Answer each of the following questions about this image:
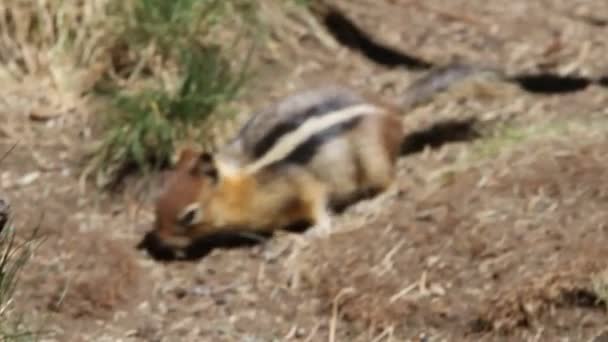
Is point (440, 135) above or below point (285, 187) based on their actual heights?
below

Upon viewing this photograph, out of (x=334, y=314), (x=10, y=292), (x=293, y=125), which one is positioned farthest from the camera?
(x=293, y=125)

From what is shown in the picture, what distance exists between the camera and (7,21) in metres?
7.82

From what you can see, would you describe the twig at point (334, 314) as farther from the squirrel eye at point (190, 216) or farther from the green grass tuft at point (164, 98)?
the green grass tuft at point (164, 98)

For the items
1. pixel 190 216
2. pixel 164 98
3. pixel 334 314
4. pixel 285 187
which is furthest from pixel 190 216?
pixel 334 314

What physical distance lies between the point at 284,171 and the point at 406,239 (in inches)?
26.7

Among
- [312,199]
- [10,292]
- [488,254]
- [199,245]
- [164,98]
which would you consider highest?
[10,292]

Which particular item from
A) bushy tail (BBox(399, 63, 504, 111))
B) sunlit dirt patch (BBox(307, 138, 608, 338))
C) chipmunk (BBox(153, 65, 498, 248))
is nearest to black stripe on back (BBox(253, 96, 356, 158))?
chipmunk (BBox(153, 65, 498, 248))

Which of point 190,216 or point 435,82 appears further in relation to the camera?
point 435,82

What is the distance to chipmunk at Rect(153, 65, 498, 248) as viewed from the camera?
6.26 m

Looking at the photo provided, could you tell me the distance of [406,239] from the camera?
5992 mm

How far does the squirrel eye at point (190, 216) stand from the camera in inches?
246

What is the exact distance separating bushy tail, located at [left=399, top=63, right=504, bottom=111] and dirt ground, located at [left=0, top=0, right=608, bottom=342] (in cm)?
10

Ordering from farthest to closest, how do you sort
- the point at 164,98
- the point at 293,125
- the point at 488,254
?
the point at 164,98 → the point at 293,125 → the point at 488,254

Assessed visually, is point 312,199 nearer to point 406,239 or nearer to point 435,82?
point 406,239
